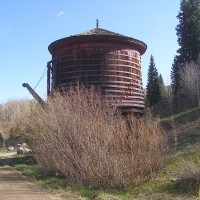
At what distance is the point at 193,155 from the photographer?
1570 cm

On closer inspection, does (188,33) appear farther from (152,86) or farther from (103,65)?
(103,65)

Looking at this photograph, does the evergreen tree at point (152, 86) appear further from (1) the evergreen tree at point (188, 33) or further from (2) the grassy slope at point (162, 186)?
(2) the grassy slope at point (162, 186)

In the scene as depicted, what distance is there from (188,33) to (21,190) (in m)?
35.2

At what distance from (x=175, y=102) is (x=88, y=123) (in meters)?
30.1

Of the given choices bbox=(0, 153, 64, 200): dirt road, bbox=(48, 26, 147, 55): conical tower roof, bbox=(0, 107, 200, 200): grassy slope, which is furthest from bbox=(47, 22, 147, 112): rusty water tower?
bbox=(0, 153, 64, 200): dirt road

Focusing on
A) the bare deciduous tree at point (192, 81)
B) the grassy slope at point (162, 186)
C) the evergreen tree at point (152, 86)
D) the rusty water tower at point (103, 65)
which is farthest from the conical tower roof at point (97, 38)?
the evergreen tree at point (152, 86)

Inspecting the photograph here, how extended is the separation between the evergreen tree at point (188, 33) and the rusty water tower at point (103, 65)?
23.7 m

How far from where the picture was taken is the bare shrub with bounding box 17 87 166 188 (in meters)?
12.5

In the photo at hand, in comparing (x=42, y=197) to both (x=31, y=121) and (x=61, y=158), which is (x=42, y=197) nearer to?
(x=61, y=158)

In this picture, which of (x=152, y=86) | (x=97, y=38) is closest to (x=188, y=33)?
(x=152, y=86)

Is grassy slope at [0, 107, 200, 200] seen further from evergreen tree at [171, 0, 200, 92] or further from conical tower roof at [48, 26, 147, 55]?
evergreen tree at [171, 0, 200, 92]

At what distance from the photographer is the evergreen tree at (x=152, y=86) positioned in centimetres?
5250

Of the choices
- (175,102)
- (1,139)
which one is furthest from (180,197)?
(1,139)

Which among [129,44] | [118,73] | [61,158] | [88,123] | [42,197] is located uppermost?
[129,44]
